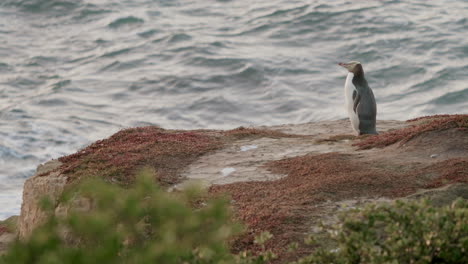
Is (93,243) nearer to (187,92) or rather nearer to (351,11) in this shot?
(187,92)

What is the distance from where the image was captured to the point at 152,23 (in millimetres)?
26562

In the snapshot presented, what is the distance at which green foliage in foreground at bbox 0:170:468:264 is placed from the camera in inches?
127

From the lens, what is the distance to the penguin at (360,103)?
11406mm

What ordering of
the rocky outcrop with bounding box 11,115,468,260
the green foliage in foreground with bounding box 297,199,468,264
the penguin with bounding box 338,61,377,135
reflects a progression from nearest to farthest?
1. the green foliage in foreground with bounding box 297,199,468,264
2. the rocky outcrop with bounding box 11,115,468,260
3. the penguin with bounding box 338,61,377,135

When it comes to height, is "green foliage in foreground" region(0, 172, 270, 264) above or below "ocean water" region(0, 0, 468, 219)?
above

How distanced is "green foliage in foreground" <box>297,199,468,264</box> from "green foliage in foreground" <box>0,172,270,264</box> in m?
1.17

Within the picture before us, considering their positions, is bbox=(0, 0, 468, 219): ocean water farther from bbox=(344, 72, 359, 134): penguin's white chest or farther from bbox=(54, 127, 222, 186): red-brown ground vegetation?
bbox=(344, 72, 359, 134): penguin's white chest

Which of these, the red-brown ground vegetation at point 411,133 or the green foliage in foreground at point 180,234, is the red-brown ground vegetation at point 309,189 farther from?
the green foliage in foreground at point 180,234

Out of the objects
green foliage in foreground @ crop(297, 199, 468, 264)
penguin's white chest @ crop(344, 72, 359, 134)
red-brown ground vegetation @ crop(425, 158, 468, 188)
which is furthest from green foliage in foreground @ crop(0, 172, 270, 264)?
penguin's white chest @ crop(344, 72, 359, 134)

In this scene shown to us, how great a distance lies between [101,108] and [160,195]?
16614mm

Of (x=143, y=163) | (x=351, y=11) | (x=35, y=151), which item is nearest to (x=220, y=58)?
(x=351, y=11)

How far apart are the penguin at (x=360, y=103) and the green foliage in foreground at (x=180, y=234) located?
6577 millimetres

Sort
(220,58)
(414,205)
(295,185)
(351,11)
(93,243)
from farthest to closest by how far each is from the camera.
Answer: (351,11) → (220,58) → (295,185) → (414,205) → (93,243)

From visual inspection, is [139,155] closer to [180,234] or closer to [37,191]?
[37,191]
